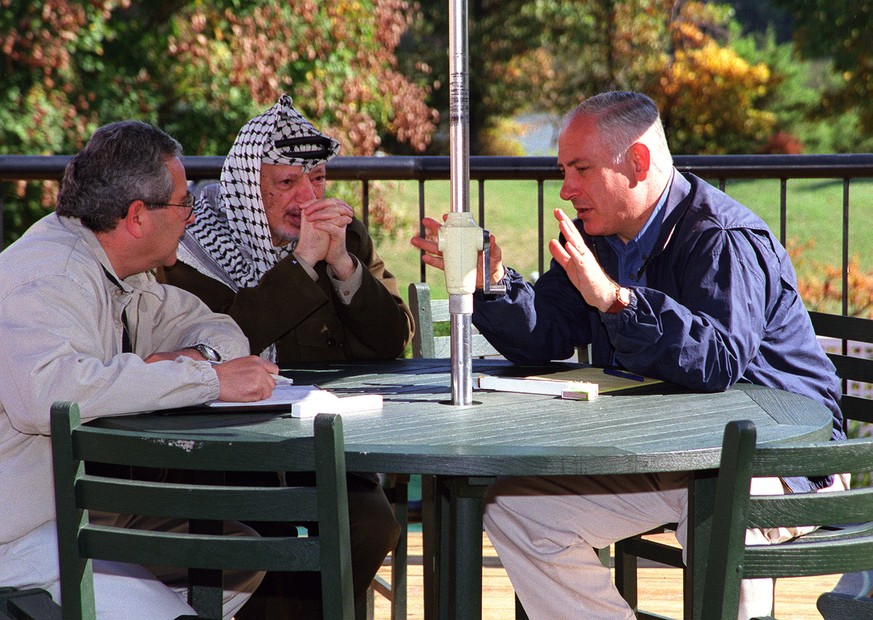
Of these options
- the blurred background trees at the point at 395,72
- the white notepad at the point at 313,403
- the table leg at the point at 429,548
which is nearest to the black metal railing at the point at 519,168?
the table leg at the point at 429,548

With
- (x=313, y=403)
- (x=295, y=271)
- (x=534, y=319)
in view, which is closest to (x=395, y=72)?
(x=295, y=271)

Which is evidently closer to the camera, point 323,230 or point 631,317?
point 631,317

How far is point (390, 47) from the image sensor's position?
9.77m

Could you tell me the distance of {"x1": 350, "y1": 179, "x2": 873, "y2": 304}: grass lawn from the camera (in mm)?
12523

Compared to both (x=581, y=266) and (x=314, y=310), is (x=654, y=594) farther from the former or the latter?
(x=581, y=266)

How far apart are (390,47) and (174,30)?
6.37 ft

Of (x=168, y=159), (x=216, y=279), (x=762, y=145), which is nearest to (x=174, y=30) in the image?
(x=216, y=279)

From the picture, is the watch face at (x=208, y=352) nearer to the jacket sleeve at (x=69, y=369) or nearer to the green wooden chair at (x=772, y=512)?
the jacket sleeve at (x=69, y=369)

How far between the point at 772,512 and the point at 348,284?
162cm

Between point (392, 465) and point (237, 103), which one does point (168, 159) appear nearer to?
point (392, 465)

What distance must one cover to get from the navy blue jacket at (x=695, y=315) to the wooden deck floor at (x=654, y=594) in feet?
2.88

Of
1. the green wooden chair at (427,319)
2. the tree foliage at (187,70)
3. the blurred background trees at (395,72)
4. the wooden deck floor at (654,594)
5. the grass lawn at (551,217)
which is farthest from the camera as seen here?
the grass lawn at (551,217)

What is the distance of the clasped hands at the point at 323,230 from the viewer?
3.03 metres

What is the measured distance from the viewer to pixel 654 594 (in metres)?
3.64
